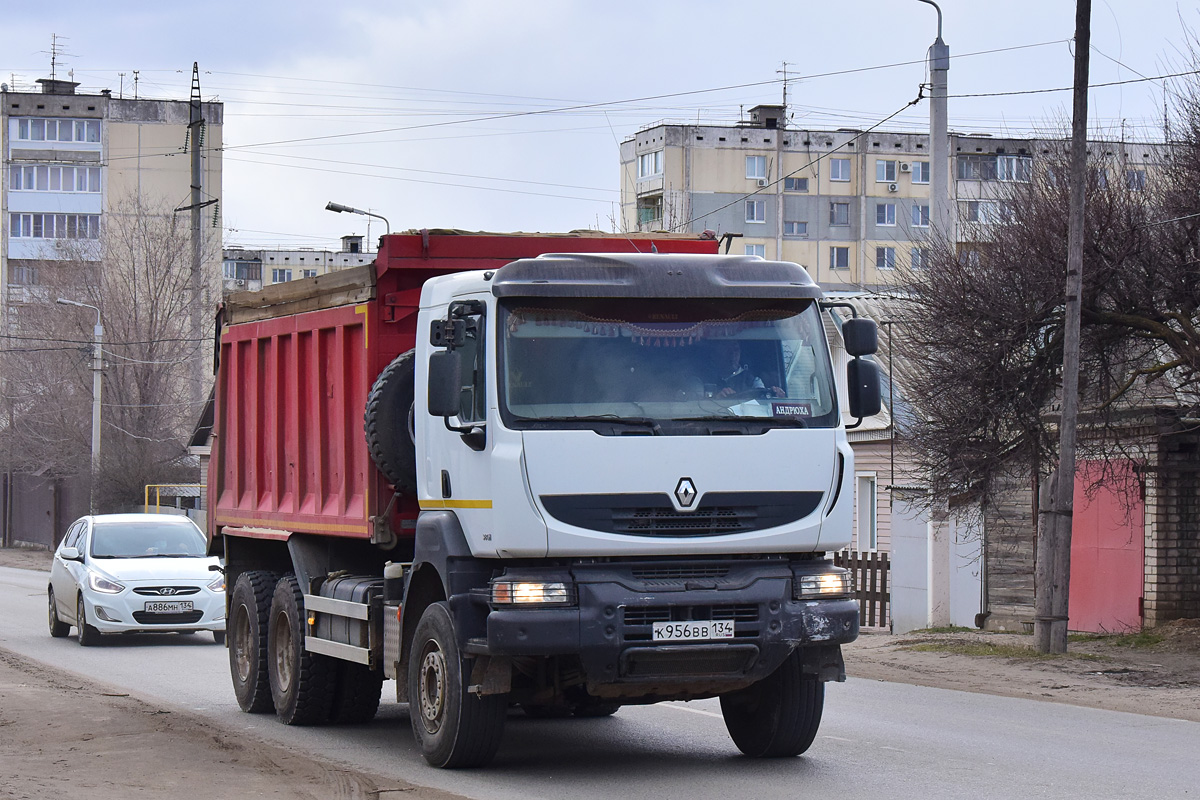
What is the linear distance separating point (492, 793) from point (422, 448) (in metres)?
2.20

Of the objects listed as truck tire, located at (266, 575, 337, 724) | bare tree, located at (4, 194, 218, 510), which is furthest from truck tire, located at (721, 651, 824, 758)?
bare tree, located at (4, 194, 218, 510)

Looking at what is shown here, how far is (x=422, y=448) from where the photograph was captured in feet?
32.1

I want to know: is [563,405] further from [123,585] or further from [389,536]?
[123,585]

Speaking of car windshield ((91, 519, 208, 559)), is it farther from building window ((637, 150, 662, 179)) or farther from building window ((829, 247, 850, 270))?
building window ((829, 247, 850, 270))

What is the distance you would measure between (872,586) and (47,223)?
6446 cm

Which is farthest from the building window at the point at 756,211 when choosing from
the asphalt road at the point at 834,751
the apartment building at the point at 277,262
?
the asphalt road at the point at 834,751

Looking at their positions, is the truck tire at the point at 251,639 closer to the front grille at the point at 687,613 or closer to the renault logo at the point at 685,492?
the front grille at the point at 687,613

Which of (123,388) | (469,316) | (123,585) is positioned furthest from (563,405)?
(123,388)

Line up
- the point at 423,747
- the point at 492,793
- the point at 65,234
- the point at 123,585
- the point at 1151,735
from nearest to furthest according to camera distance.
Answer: the point at 492,793
the point at 423,747
the point at 1151,735
the point at 123,585
the point at 65,234

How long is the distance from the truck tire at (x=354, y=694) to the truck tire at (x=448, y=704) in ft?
8.46

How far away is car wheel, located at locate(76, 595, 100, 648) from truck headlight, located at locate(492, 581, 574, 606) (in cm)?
1187

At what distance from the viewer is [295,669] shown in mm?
11922

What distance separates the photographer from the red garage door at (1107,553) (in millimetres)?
19531

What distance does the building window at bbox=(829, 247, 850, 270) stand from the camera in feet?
269
